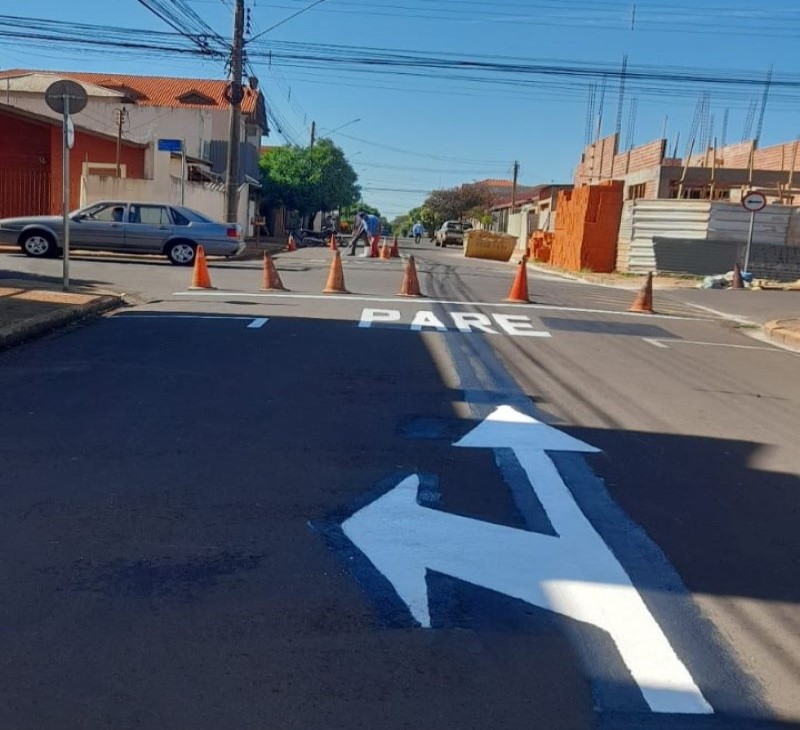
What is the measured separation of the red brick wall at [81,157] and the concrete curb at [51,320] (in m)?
17.3

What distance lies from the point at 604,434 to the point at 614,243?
24005 mm

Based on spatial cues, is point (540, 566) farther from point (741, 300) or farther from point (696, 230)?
point (696, 230)

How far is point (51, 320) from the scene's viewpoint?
37.1 ft

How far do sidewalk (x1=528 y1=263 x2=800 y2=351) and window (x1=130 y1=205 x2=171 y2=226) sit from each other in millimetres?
11670

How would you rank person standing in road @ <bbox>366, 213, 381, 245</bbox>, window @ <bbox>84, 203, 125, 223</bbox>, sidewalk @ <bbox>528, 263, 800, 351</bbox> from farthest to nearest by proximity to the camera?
person standing in road @ <bbox>366, 213, 381, 245</bbox>
window @ <bbox>84, 203, 125, 223</bbox>
sidewalk @ <bbox>528, 263, 800, 351</bbox>

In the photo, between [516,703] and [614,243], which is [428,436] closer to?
[516,703]

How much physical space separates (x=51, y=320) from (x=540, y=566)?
27.9 feet

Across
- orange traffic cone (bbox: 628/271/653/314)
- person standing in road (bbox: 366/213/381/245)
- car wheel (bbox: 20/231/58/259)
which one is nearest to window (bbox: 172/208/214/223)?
car wheel (bbox: 20/231/58/259)

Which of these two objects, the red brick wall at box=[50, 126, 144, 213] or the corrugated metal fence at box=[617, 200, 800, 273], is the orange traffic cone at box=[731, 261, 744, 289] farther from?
the red brick wall at box=[50, 126, 144, 213]

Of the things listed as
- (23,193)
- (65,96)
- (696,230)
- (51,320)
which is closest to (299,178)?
(23,193)

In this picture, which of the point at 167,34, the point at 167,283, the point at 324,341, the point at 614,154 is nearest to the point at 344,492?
the point at 324,341

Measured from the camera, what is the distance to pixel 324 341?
439 inches

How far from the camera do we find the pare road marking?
42.0 feet

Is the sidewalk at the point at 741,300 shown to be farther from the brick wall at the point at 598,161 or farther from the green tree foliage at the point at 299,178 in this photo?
the green tree foliage at the point at 299,178
